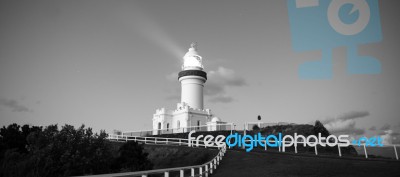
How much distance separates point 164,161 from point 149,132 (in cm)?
1938

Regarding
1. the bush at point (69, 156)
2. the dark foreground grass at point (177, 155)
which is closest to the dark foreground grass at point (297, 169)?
the dark foreground grass at point (177, 155)

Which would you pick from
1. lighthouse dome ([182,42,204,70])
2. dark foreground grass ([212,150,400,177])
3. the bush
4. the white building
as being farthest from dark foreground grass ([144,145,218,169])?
lighthouse dome ([182,42,204,70])

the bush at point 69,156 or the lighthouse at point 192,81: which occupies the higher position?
the lighthouse at point 192,81

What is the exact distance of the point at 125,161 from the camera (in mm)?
23578

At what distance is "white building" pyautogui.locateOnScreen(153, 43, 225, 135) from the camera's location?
1821 inches

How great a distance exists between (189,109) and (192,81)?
239 inches

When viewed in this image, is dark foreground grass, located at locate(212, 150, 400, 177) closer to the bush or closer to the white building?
the bush

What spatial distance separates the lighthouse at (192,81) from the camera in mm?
49844

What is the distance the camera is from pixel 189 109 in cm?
4609

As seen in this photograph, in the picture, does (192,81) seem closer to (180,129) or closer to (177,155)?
(180,129)

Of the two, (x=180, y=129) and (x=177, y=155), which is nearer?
(x=177, y=155)

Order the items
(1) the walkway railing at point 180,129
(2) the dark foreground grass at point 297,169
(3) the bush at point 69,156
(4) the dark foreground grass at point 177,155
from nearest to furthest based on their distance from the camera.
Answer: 1. (2) the dark foreground grass at point 297,169
2. (3) the bush at point 69,156
3. (4) the dark foreground grass at point 177,155
4. (1) the walkway railing at point 180,129

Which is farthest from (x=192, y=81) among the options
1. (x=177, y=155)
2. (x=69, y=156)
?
(x=69, y=156)

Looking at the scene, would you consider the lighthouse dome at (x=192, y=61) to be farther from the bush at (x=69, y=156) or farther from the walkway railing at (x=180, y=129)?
the bush at (x=69, y=156)
